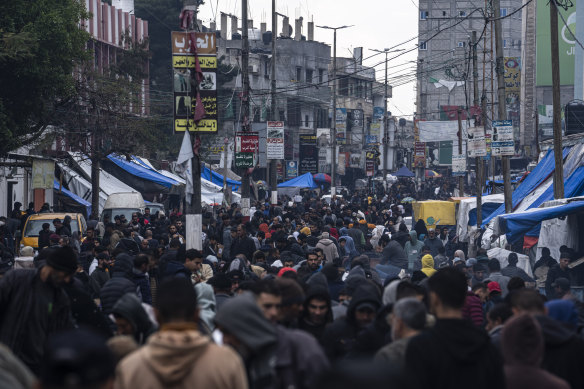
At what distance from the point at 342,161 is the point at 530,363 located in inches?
2545

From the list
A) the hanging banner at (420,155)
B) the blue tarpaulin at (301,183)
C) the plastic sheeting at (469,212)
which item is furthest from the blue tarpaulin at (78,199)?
the hanging banner at (420,155)

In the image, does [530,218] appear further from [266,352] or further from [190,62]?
[266,352]

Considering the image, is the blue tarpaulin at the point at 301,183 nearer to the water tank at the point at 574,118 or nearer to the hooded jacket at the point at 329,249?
the water tank at the point at 574,118

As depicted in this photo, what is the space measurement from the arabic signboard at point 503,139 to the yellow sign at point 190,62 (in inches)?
353

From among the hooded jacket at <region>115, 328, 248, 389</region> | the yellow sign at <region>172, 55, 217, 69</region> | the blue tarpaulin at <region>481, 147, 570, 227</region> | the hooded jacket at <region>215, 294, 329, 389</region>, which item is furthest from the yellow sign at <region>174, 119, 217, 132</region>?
the blue tarpaulin at <region>481, 147, 570, 227</region>

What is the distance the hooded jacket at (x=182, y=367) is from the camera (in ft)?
12.9

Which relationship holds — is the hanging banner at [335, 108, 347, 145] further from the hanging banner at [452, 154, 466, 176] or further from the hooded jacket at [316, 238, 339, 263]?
the hooded jacket at [316, 238, 339, 263]

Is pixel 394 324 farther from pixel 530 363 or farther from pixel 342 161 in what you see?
pixel 342 161

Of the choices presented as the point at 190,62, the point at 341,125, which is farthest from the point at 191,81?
the point at 341,125

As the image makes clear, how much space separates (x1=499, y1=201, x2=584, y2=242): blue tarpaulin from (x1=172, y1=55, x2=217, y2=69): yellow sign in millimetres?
6399

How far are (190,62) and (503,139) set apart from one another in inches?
373

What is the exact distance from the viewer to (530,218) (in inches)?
658

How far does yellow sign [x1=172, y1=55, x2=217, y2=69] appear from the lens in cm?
1512

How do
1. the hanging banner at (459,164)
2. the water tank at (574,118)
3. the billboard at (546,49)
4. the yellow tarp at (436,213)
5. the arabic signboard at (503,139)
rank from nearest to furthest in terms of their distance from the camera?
the arabic signboard at (503,139) → the water tank at (574,118) → the yellow tarp at (436,213) → the hanging banner at (459,164) → the billboard at (546,49)
